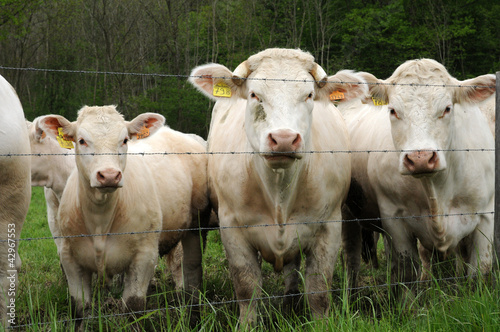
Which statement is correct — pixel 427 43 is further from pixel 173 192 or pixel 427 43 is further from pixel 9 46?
pixel 173 192

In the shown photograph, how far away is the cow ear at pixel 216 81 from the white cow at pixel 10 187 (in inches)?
48.6

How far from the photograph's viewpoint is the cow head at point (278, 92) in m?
3.51

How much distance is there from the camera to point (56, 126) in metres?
4.40

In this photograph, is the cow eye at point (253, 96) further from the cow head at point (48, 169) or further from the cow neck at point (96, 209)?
the cow head at point (48, 169)

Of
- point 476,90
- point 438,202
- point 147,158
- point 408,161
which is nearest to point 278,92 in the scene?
point 408,161

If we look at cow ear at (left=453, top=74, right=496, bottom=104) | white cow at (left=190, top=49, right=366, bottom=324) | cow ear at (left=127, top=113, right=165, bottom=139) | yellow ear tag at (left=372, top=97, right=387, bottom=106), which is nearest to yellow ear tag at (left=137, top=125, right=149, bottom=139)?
cow ear at (left=127, top=113, right=165, bottom=139)

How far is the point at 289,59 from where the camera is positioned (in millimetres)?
4035

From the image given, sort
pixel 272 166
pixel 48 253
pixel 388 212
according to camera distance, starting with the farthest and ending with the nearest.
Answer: pixel 48 253, pixel 388 212, pixel 272 166

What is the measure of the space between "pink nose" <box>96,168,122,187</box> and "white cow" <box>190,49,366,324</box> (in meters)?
0.76

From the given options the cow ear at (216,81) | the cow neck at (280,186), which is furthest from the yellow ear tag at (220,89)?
the cow neck at (280,186)

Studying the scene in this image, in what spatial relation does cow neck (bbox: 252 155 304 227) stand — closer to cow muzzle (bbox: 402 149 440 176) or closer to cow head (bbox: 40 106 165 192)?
cow muzzle (bbox: 402 149 440 176)

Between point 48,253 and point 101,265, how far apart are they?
11.1ft

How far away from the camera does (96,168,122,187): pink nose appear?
12.6 feet

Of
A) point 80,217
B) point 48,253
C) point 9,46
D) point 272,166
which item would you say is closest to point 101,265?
point 80,217
